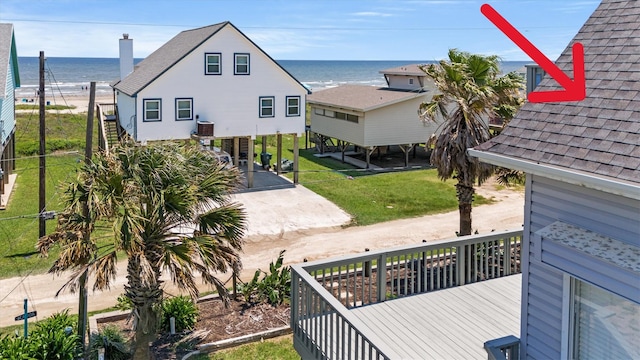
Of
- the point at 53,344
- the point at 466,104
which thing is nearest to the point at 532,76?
the point at 466,104

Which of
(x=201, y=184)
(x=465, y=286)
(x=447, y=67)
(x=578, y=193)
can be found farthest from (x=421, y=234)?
(x=578, y=193)

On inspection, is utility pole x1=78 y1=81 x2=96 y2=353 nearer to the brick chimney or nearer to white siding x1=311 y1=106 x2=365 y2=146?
the brick chimney

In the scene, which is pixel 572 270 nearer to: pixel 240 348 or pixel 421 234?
pixel 240 348

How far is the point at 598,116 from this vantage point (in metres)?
6.40

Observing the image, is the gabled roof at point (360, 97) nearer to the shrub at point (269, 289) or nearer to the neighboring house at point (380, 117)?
the neighboring house at point (380, 117)

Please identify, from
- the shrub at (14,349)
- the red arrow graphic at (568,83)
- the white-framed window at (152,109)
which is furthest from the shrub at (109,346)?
the white-framed window at (152,109)

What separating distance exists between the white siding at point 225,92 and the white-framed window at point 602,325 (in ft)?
72.2

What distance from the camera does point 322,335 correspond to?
7.96 meters

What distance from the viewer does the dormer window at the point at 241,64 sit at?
26.7m

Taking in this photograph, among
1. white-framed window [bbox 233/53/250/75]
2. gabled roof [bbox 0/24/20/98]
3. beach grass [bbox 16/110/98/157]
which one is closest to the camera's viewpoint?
gabled roof [bbox 0/24/20/98]

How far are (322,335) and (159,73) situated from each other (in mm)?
19950

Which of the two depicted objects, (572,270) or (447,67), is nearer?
(572,270)

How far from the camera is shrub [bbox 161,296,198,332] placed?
11711 mm

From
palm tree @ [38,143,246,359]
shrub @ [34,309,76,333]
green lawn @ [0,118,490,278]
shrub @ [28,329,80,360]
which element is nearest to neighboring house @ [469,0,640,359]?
palm tree @ [38,143,246,359]
